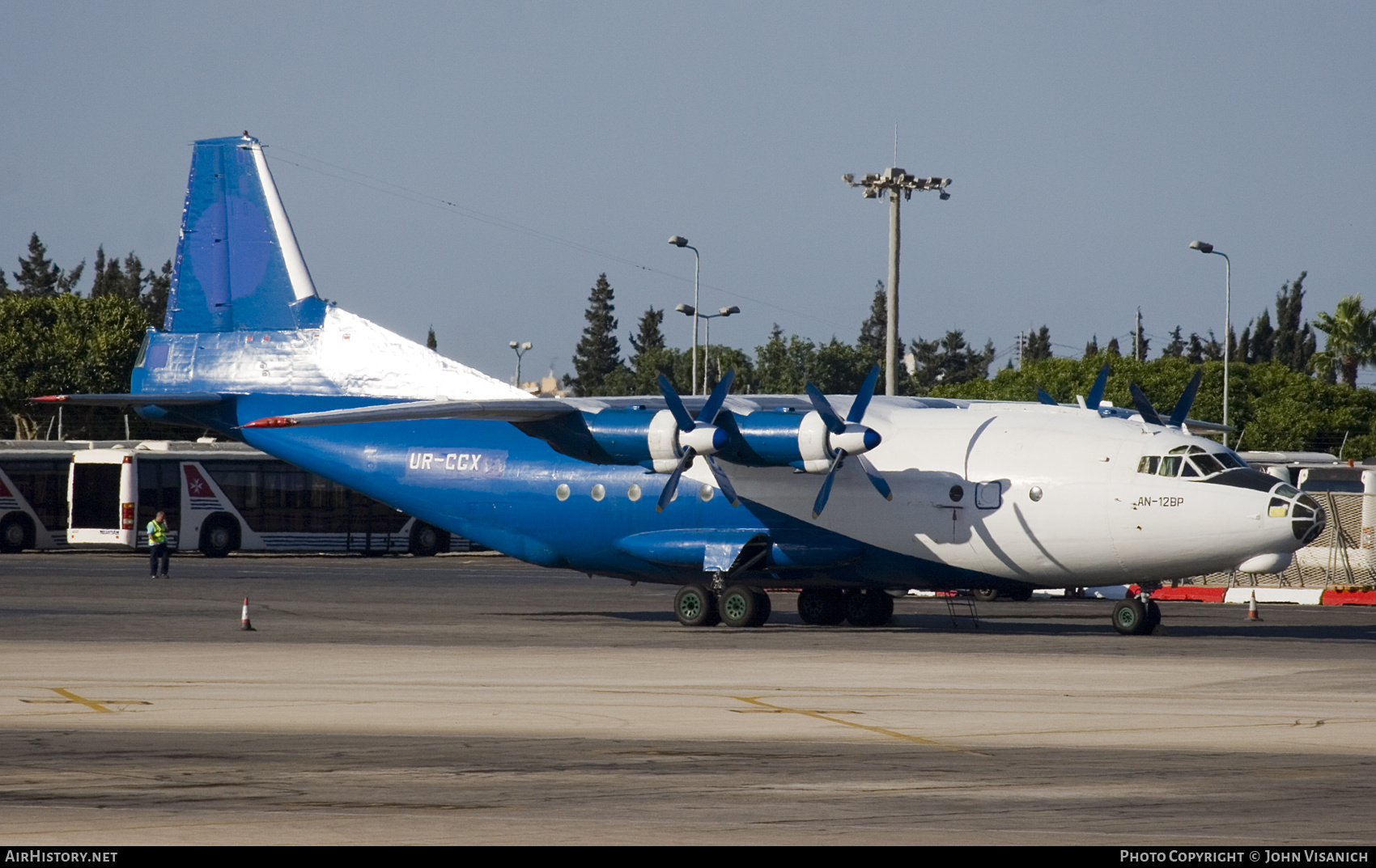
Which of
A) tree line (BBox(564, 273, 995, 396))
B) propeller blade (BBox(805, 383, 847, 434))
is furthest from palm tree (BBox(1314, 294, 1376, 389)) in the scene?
propeller blade (BBox(805, 383, 847, 434))

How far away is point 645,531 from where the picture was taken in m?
30.7

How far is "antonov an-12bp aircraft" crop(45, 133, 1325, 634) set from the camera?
1074 inches

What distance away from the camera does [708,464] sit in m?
28.6

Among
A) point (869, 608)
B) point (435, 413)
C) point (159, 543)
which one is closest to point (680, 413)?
point (435, 413)

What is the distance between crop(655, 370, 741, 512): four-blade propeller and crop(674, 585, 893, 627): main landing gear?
8.33 ft

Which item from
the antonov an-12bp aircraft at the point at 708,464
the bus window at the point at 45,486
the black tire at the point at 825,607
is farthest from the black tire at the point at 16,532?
the black tire at the point at 825,607

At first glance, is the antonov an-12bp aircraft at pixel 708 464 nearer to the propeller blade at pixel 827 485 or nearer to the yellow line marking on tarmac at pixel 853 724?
the propeller blade at pixel 827 485

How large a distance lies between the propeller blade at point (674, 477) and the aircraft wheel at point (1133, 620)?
8162 mm

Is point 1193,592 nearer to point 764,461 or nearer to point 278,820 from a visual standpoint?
point 764,461

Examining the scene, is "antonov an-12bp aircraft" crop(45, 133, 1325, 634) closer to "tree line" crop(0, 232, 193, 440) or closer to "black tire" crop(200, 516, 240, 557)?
"black tire" crop(200, 516, 240, 557)

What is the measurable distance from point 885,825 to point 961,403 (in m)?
20.7

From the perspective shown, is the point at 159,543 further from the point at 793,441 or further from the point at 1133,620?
the point at 1133,620

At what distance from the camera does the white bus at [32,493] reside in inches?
2283

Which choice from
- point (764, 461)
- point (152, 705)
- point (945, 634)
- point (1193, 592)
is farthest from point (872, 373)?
point (1193, 592)
